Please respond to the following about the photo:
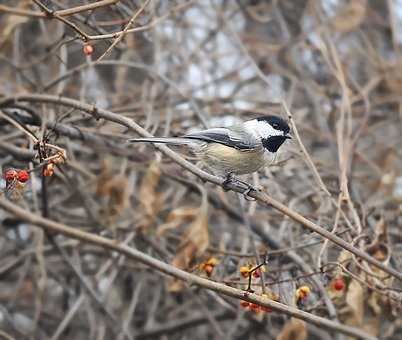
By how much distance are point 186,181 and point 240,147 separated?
0.55m

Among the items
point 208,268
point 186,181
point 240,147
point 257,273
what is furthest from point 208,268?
point 186,181

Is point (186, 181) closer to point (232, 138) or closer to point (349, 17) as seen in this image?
point (232, 138)

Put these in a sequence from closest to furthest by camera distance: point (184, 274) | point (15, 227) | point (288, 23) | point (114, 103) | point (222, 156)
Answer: point (184, 274) → point (222, 156) → point (15, 227) → point (114, 103) → point (288, 23)

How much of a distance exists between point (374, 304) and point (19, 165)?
5.55 feet

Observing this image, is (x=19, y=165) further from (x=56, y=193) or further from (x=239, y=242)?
(x=239, y=242)

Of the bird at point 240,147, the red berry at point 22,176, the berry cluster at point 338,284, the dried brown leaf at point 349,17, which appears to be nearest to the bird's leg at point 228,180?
the bird at point 240,147

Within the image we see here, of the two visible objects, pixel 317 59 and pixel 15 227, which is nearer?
pixel 15 227

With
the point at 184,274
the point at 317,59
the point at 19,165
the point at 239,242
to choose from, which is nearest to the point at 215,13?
the point at 317,59

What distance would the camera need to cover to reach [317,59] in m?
4.66

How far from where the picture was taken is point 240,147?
2.75 m

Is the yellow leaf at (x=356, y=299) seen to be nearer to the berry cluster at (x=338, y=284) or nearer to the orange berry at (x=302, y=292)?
the berry cluster at (x=338, y=284)

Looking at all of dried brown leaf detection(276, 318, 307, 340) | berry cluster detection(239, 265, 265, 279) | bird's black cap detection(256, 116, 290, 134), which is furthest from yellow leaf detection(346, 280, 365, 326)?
bird's black cap detection(256, 116, 290, 134)

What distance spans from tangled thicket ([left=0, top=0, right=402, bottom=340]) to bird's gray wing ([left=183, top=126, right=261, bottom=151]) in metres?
0.13

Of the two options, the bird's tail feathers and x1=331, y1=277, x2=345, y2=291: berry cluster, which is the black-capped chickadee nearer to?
the bird's tail feathers
